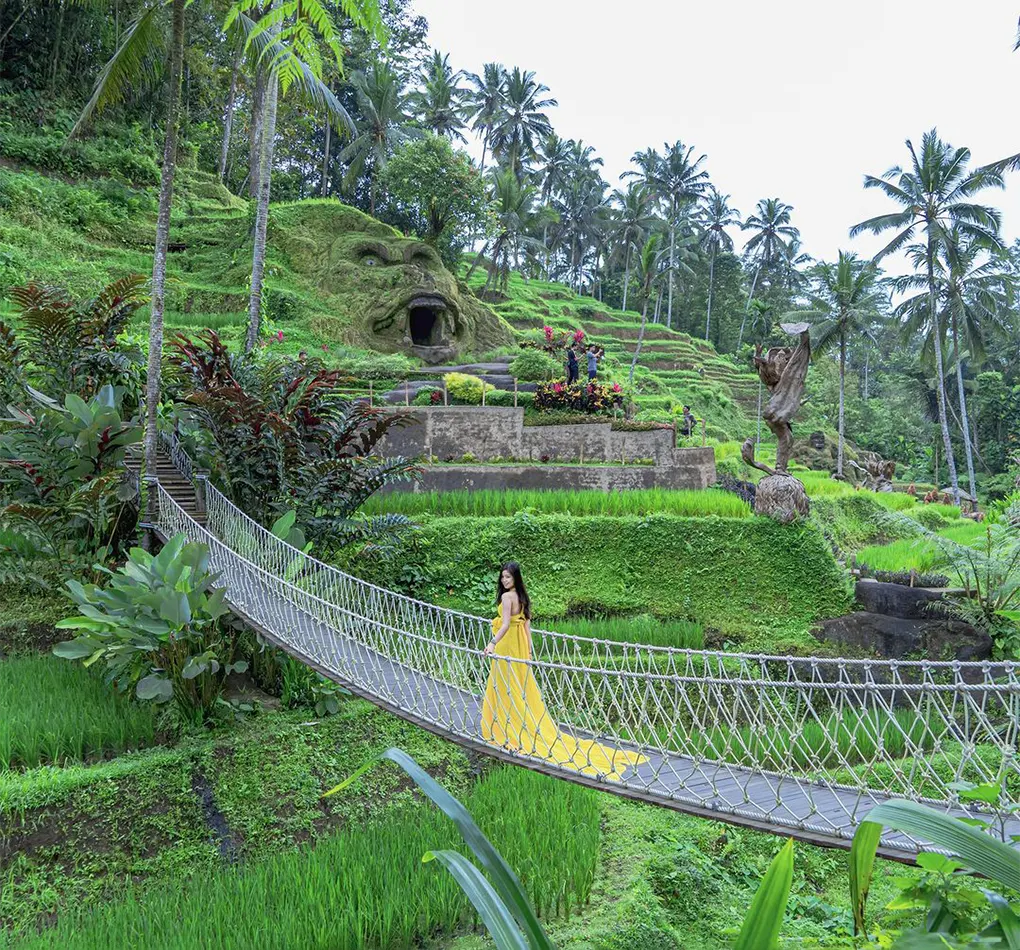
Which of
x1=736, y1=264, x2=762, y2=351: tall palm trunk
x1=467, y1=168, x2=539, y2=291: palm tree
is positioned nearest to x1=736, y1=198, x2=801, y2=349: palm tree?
x1=736, y1=264, x2=762, y2=351: tall palm trunk

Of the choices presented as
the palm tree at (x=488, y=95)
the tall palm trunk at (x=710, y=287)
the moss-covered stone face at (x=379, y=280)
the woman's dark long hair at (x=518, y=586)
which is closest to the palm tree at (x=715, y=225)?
the tall palm trunk at (x=710, y=287)

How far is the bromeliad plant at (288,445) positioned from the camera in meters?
5.78

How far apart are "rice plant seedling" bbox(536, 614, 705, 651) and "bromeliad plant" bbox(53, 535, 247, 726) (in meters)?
2.89

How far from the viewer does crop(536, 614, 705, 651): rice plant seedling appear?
6.80 metres

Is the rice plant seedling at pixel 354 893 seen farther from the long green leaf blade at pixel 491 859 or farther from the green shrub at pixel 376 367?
the green shrub at pixel 376 367

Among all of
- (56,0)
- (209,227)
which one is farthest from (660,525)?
(56,0)

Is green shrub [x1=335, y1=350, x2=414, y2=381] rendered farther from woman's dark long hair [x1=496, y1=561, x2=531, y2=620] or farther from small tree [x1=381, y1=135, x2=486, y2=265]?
woman's dark long hair [x1=496, y1=561, x2=531, y2=620]

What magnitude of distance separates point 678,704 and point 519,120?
30636mm

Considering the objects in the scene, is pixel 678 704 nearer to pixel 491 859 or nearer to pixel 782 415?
pixel 491 859

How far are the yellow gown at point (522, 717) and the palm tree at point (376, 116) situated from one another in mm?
18713

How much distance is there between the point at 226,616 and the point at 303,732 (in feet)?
3.16

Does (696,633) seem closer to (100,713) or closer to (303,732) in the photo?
(303,732)

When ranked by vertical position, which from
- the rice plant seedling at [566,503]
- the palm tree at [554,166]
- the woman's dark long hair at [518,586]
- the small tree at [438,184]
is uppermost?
the palm tree at [554,166]

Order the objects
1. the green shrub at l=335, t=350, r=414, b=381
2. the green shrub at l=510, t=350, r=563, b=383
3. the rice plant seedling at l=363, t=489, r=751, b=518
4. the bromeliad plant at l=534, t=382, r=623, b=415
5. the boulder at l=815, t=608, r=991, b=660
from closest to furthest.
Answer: the boulder at l=815, t=608, r=991, b=660
the rice plant seedling at l=363, t=489, r=751, b=518
the bromeliad plant at l=534, t=382, r=623, b=415
the green shrub at l=335, t=350, r=414, b=381
the green shrub at l=510, t=350, r=563, b=383
